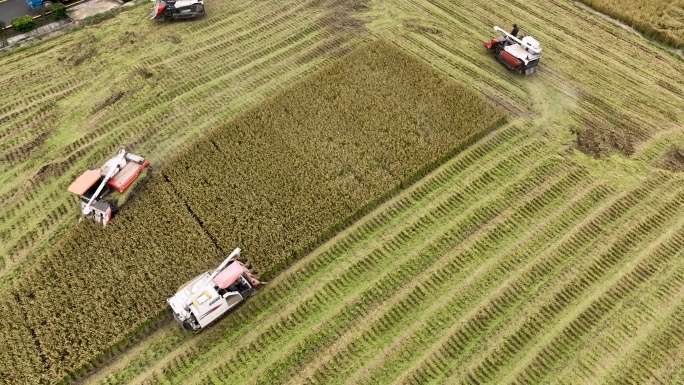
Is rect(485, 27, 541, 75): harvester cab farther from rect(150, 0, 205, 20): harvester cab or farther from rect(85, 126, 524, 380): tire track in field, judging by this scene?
rect(150, 0, 205, 20): harvester cab

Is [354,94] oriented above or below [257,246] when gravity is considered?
above

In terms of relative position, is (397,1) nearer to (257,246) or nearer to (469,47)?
(469,47)

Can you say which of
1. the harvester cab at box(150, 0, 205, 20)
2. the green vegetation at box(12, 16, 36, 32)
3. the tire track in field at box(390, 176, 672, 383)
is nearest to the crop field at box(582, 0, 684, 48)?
the tire track in field at box(390, 176, 672, 383)

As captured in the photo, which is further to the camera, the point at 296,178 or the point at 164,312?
the point at 296,178

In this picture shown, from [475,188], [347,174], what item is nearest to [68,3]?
[347,174]

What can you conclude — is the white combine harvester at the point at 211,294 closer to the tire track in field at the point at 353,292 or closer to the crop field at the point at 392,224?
the crop field at the point at 392,224

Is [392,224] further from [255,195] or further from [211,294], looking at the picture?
[211,294]
